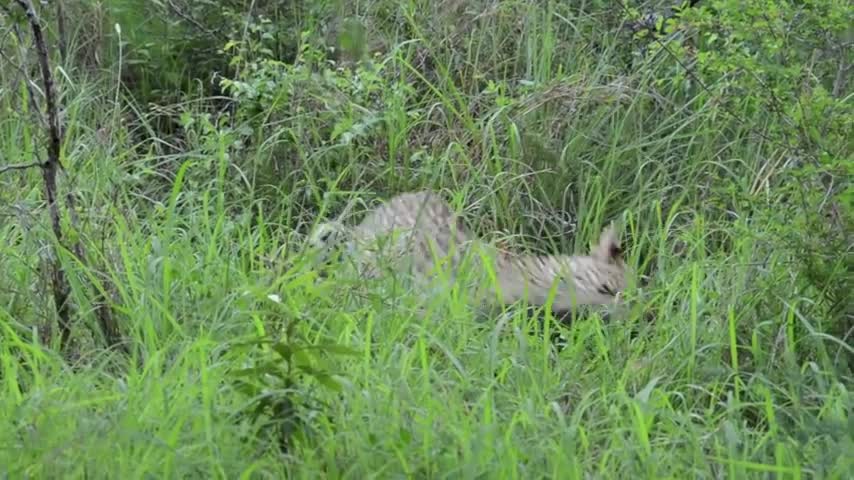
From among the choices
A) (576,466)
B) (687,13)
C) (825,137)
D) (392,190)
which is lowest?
(392,190)

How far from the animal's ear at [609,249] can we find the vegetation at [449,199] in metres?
0.09

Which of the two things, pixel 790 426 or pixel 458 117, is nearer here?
pixel 790 426

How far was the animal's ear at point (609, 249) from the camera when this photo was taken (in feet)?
16.5

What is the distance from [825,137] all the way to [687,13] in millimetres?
523

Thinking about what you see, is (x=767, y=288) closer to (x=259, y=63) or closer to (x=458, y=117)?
(x=458, y=117)

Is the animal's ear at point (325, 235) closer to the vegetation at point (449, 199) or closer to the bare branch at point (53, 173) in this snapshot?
the vegetation at point (449, 199)

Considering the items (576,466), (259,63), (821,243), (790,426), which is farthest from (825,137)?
(259,63)

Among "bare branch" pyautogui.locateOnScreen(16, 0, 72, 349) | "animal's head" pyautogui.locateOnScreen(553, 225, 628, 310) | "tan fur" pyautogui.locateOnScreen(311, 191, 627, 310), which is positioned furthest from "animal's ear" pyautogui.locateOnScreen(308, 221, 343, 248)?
"bare branch" pyautogui.locateOnScreen(16, 0, 72, 349)

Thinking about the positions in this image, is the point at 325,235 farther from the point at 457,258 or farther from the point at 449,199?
the point at 449,199

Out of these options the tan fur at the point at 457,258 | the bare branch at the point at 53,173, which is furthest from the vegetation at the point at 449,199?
the tan fur at the point at 457,258

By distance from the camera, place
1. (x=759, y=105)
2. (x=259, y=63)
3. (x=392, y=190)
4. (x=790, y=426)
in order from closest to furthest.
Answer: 1. (x=790, y=426)
2. (x=759, y=105)
3. (x=392, y=190)
4. (x=259, y=63)

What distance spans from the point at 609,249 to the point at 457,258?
0.56 m

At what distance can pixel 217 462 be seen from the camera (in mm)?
3320

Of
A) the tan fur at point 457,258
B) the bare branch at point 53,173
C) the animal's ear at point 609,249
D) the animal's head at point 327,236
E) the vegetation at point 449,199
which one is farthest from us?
the animal's ear at point 609,249
